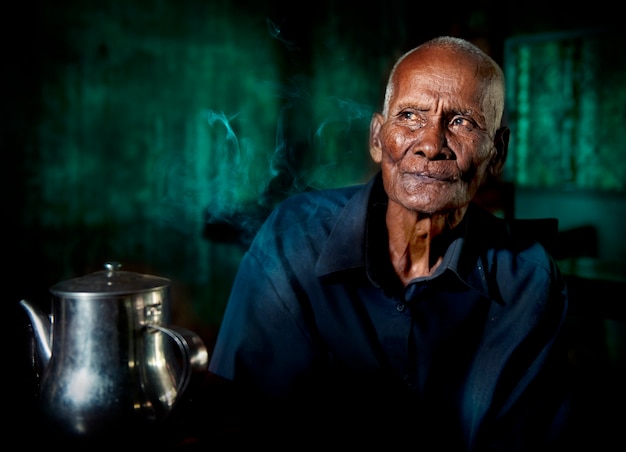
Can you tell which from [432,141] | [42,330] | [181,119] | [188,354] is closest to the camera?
A: [188,354]

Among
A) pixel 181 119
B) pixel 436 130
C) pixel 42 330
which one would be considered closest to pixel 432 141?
pixel 436 130

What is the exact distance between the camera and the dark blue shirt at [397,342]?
1904 mm

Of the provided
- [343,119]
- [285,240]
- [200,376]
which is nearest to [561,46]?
[343,119]

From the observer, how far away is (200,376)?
121 cm

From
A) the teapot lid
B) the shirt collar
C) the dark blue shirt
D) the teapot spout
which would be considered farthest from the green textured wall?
the teapot spout

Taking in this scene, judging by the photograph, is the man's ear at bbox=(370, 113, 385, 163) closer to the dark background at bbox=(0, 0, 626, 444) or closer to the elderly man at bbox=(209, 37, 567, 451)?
the elderly man at bbox=(209, 37, 567, 451)

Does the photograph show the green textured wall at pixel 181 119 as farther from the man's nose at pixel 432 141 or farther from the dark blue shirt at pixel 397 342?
the dark blue shirt at pixel 397 342

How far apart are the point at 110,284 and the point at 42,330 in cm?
23

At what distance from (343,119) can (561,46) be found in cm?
315

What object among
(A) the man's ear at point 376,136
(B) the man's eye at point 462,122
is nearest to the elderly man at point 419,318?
(B) the man's eye at point 462,122

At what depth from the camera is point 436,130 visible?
185 centimetres

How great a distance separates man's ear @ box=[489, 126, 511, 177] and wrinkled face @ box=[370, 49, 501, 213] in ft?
0.37

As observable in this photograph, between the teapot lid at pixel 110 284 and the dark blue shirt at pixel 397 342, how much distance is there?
2.18 feet

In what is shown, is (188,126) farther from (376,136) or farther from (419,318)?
(419,318)
